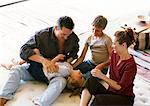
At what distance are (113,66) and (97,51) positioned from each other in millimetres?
279

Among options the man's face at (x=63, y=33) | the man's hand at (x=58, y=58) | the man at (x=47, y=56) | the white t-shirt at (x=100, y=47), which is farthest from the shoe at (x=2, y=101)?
the white t-shirt at (x=100, y=47)

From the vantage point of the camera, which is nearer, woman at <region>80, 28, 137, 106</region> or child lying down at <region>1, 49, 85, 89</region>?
woman at <region>80, 28, 137, 106</region>

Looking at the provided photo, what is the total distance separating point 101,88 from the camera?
1.77 m

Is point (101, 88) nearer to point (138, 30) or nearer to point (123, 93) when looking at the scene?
point (123, 93)

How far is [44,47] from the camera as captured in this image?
192cm

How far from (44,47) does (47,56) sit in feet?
0.22

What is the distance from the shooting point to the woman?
5.23 feet

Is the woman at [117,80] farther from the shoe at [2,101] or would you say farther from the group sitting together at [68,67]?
the shoe at [2,101]

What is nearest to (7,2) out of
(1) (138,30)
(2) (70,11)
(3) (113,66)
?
(2) (70,11)

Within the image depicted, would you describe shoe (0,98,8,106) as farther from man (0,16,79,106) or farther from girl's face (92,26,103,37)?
girl's face (92,26,103,37)

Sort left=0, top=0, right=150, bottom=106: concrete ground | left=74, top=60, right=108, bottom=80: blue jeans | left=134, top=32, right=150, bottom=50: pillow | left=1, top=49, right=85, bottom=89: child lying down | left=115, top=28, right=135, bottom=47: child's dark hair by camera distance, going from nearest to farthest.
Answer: left=115, top=28, right=135, bottom=47: child's dark hair
left=1, top=49, right=85, bottom=89: child lying down
left=74, top=60, right=108, bottom=80: blue jeans
left=134, top=32, right=150, bottom=50: pillow
left=0, top=0, right=150, bottom=106: concrete ground

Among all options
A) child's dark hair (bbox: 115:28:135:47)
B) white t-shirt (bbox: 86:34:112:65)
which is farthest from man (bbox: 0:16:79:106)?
child's dark hair (bbox: 115:28:135:47)

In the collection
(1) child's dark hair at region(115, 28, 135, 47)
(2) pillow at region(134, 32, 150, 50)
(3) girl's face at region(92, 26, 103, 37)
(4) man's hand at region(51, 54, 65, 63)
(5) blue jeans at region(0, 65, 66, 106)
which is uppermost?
(1) child's dark hair at region(115, 28, 135, 47)

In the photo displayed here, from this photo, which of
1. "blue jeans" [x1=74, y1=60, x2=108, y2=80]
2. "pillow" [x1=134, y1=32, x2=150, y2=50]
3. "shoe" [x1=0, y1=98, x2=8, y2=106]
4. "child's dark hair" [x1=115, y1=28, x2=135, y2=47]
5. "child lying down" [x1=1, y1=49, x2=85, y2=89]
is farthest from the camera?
"pillow" [x1=134, y1=32, x2=150, y2=50]
